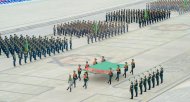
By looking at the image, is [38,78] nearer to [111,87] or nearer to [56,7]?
[111,87]

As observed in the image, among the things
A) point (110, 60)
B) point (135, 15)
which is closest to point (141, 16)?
point (135, 15)

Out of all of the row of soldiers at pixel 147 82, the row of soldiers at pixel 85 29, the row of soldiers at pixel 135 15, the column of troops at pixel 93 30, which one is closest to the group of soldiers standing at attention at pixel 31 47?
the column of troops at pixel 93 30

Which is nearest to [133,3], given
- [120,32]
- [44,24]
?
[44,24]

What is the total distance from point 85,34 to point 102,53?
9.16 m

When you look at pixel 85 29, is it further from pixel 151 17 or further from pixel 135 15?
pixel 135 15

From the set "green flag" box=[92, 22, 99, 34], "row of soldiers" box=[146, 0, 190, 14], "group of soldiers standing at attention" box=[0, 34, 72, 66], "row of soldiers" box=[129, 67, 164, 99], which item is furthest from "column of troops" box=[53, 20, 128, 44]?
"row of soldiers" box=[129, 67, 164, 99]

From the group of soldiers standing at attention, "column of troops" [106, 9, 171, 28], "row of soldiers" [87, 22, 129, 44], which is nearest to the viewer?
the group of soldiers standing at attention

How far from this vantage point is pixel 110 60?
4019 cm

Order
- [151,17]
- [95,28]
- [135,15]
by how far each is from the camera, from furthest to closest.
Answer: [135,15] → [151,17] → [95,28]

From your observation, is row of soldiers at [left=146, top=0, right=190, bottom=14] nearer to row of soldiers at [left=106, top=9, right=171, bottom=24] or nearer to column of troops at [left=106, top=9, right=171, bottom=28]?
column of troops at [left=106, top=9, right=171, bottom=28]

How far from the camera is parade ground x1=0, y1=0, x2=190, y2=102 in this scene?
3089 cm

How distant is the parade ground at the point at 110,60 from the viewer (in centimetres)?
3089

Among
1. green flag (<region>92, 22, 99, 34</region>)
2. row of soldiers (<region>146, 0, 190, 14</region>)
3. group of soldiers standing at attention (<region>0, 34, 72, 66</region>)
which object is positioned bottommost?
row of soldiers (<region>146, 0, 190, 14</region>)

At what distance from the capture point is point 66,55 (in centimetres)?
4281
